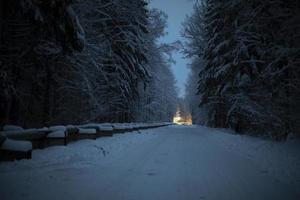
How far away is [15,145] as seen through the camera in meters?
6.55

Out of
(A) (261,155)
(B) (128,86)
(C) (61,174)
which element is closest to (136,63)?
(B) (128,86)

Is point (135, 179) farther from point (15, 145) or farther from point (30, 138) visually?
point (30, 138)

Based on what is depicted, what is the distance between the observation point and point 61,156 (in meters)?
7.60

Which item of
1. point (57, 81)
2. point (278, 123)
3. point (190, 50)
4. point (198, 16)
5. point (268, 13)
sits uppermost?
point (198, 16)

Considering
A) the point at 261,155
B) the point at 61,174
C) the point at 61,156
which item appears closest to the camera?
the point at 61,174

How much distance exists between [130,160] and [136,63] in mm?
18147

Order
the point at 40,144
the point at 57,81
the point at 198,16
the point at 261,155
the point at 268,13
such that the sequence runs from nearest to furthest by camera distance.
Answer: the point at 40,144
the point at 261,155
the point at 268,13
the point at 57,81
the point at 198,16

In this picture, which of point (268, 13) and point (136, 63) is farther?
point (136, 63)

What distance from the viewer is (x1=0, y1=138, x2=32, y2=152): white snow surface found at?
639 cm

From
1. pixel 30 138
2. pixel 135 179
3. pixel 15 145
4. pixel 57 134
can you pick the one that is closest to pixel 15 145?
pixel 15 145

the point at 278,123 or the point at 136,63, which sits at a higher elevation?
the point at 136,63

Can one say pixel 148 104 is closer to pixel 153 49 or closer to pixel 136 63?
pixel 153 49

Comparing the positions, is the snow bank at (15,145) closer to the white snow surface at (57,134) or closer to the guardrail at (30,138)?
the guardrail at (30,138)

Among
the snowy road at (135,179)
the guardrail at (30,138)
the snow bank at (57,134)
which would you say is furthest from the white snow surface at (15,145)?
the snow bank at (57,134)
